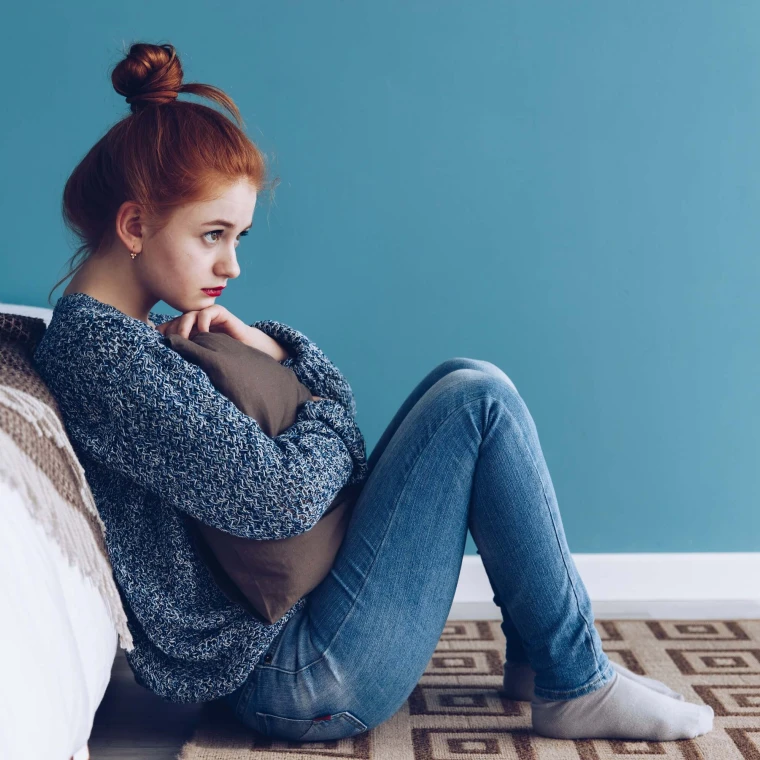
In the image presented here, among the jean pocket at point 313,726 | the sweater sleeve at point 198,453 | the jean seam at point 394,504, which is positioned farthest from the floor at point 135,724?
the sweater sleeve at point 198,453

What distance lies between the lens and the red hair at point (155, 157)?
110 cm

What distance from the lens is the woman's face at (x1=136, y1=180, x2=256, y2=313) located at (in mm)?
1116

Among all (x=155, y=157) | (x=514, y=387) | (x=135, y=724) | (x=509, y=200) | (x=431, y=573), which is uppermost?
(x=509, y=200)

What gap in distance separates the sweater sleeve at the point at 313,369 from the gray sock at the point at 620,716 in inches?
18.7

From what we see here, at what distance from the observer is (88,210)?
1.16 meters

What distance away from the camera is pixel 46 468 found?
0.90m

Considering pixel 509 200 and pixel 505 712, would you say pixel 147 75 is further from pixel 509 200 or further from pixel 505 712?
pixel 505 712

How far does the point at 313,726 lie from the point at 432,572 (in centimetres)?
25

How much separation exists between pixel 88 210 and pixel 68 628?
57 cm

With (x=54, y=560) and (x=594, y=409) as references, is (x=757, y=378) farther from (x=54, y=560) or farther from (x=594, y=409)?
(x=54, y=560)

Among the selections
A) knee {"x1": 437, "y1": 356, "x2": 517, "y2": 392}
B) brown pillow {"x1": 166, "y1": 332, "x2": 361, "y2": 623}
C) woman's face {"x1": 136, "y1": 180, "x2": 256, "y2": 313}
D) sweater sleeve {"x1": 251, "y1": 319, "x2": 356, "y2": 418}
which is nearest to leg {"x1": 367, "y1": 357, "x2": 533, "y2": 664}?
knee {"x1": 437, "y1": 356, "x2": 517, "y2": 392}

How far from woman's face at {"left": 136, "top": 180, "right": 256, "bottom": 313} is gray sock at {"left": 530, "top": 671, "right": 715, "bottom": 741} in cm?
70

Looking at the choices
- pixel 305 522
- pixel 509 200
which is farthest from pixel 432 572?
pixel 509 200

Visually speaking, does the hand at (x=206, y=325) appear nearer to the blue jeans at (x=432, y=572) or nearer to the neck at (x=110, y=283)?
the neck at (x=110, y=283)
